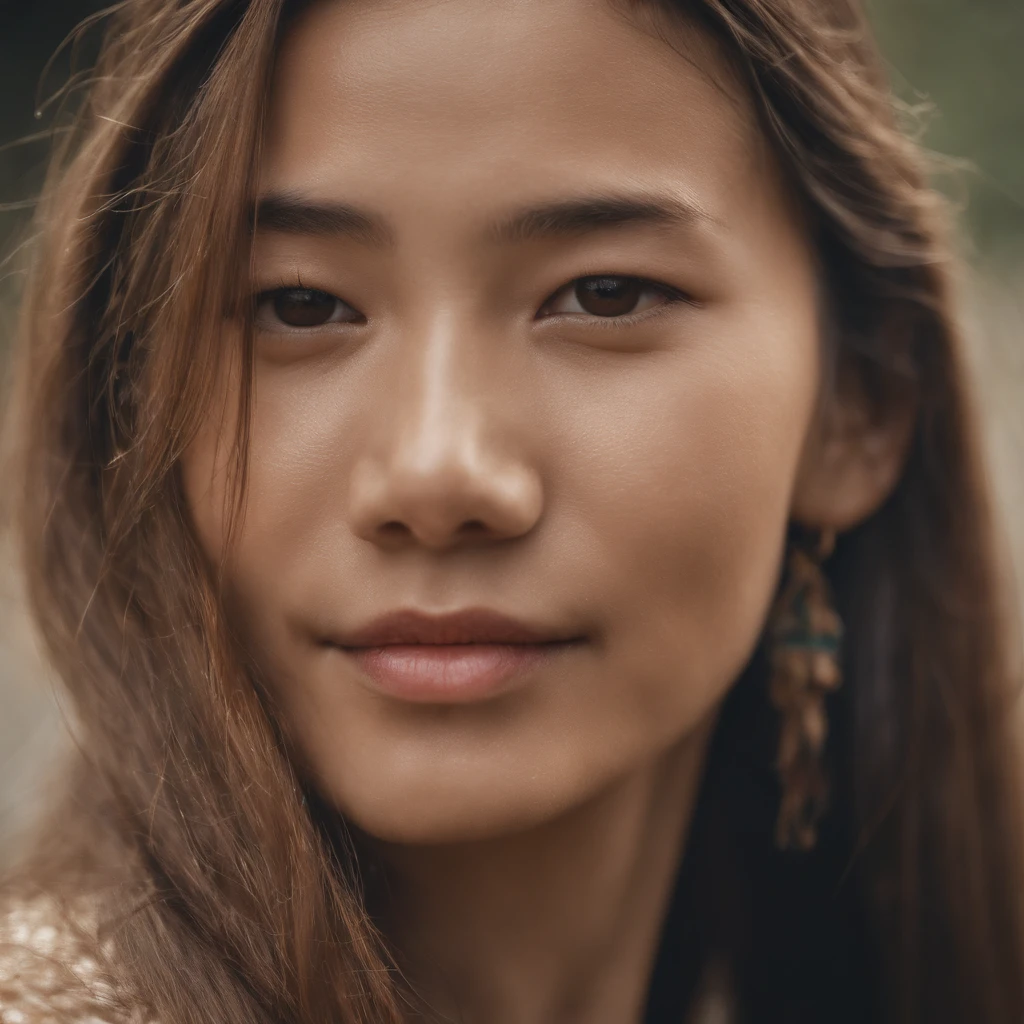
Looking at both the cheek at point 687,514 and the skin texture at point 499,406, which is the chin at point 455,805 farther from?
the cheek at point 687,514

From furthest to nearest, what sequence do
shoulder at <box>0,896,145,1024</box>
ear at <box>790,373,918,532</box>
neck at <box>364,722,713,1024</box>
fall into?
ear at <box>790,373,918,532</box> < neck at <box>364,722,713,1024</box> < shoulder at <box>0,896,145,1024</box>

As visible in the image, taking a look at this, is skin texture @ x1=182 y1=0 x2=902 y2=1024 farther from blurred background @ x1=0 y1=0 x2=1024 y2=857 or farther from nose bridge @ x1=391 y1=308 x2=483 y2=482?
blurred background @ x1=0 y1=0 x2=1024 y2=857

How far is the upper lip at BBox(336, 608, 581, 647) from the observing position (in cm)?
126

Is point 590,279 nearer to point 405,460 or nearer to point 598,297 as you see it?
point 598,297

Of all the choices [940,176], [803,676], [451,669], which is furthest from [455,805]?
[940,176]

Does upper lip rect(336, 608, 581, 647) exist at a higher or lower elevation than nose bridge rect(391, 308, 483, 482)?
lower

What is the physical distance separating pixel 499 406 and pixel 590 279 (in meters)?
0.19

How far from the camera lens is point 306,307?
1331 mm

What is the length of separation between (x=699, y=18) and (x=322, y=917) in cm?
106

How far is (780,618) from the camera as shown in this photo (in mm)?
1766

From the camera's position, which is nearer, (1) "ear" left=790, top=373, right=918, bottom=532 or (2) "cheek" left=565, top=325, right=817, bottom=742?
(2) "cheek" left=565, top=325, right=817, bottom=742

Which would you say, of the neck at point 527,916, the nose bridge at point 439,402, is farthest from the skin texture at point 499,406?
the neck at point 527,916

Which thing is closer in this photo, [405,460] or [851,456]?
[405,460]

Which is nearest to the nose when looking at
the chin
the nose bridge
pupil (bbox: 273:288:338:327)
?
the nose bridge
